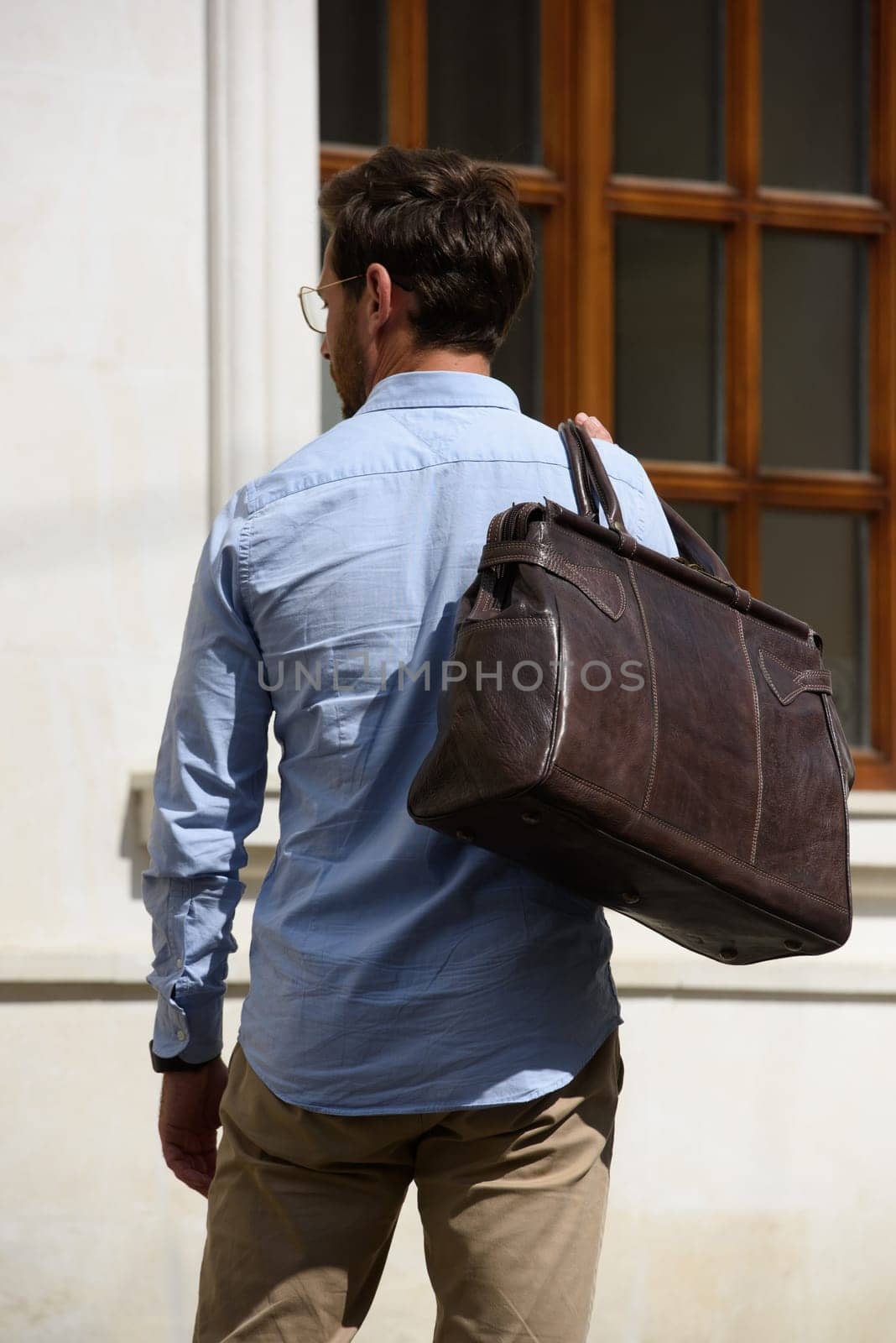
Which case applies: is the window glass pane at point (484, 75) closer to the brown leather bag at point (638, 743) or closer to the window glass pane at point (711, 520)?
the window glass pane at point (711, 520)

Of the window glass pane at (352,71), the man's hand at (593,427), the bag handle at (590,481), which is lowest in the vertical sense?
the bag handle at (590,481)

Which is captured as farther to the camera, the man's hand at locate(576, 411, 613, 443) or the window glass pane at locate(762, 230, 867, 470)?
the window glass pane at locate(762, 230, 867, 470)

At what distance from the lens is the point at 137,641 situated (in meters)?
2.57

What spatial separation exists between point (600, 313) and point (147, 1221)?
2.03 metres

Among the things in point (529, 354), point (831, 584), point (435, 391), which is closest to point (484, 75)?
point (529, 354)

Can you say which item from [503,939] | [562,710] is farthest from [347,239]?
[503,939]

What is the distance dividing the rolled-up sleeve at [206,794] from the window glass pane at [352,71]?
1.83 m

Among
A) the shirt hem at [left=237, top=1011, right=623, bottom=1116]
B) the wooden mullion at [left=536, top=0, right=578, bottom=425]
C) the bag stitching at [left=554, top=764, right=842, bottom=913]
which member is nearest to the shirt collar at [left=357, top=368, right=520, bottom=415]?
the bag stitching at [left=554, top=764, right=842, bottom=913]

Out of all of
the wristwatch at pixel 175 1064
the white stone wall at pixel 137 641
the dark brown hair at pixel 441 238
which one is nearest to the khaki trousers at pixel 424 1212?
the wristwatch at pixel 175 1064

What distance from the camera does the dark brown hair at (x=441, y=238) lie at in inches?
51.6

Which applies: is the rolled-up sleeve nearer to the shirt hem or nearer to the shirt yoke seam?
the shirt yoke seam

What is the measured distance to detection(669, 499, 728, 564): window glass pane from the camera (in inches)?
121

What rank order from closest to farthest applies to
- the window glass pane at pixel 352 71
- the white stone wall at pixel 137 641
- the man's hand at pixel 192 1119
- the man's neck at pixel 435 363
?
the man's neck at pixel 435 363
the man's hand at pixel 192 1119
the white stone wall at pixel 137 641
the window glass pane at pixel 352 71

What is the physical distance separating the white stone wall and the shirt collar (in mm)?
1311
